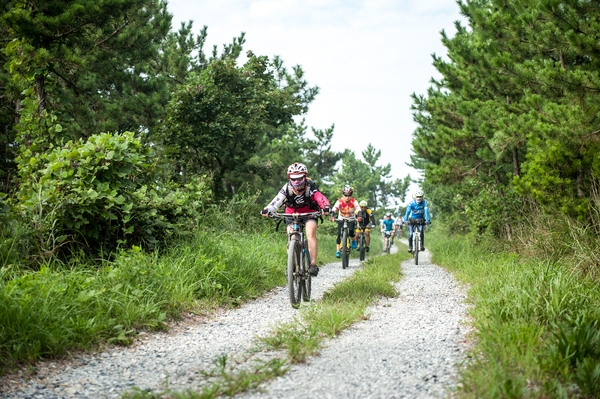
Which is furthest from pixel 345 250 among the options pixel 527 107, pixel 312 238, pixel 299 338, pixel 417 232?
pixel 299 338

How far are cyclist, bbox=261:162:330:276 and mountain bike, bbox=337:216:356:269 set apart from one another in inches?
216

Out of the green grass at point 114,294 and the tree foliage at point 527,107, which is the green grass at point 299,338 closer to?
the green grass at point 114,294

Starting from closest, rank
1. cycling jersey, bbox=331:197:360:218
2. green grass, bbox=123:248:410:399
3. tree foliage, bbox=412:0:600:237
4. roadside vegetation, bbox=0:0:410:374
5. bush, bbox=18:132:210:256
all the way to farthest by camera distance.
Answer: green grass, bbox=123:248:410:399 → roadside vegetation, bbox=0:0:410:374 → bush, bbox=18:132:210:256 → tree foliage, bbox=412:0:600:237 → cycling jersey, bbox=331:197:360:218

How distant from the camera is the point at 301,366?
388cm

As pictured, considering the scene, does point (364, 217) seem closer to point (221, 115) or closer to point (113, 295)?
point (221, 115)

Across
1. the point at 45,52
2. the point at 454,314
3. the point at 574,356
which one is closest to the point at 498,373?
the point at 574,356

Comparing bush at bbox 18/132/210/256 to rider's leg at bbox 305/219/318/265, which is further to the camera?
rider's leg at bbox 305/219/318/265

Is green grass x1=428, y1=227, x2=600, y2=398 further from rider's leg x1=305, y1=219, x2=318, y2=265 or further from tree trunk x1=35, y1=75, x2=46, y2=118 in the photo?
tree trunk x1=35, y1=75, x2=46, y2=118

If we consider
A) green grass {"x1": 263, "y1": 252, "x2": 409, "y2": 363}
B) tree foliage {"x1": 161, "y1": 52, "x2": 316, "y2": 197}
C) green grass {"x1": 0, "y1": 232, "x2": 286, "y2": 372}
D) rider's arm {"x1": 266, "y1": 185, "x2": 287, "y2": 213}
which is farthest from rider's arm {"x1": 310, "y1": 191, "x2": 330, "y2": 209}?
tree foliage {"x1": 161, "y1": 52, "x2": 316, "y2": 197}

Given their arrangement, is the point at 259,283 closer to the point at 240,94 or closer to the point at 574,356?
the point at 574,356

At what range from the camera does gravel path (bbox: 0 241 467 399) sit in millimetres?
3455

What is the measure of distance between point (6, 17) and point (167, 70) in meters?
14.6

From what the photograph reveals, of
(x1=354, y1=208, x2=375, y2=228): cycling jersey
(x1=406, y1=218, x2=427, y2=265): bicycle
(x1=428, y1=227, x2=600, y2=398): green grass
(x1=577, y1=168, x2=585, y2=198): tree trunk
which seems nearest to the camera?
(x1=428, y1=227, x2=600, y2=398): green grass

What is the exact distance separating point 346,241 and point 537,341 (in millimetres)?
9145
